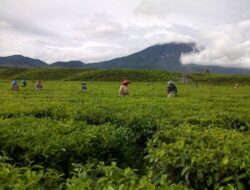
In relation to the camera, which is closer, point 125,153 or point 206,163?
point 206,163

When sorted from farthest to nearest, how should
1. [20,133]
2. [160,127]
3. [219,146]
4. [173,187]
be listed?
1. [160,127]
2. [20,133]
3. [219,146]
4. [173,187]

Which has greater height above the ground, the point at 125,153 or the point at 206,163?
the point at 206,163

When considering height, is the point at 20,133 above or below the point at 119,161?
above

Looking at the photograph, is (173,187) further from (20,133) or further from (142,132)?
(142,132)

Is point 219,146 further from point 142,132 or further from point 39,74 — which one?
point 39,74

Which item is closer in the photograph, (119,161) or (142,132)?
(119,161)

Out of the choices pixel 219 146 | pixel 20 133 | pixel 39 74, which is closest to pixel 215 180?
pixel 219 146

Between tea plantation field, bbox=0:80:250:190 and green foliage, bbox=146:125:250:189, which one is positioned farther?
green foliage, bbox=146:125:250:189

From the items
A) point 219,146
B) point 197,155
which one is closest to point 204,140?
point 219,146

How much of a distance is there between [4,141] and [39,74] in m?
108

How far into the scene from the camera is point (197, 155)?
248 inches

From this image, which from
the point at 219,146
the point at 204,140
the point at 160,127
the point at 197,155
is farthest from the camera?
the point at 160,127

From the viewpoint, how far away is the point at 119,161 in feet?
30.6

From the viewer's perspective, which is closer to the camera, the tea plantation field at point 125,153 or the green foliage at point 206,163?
the tea plantation field at point 125,153
